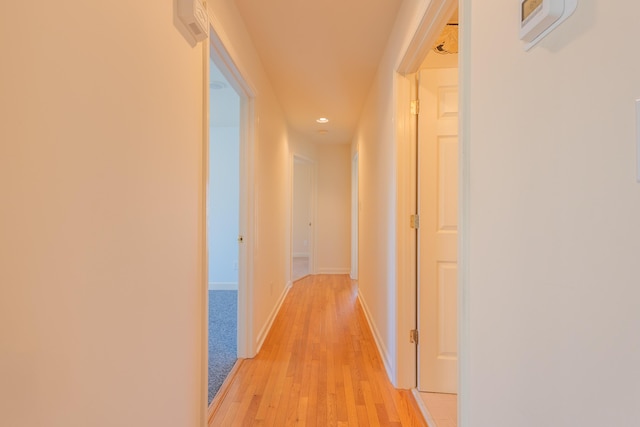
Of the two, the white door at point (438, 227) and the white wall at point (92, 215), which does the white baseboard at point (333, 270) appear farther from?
the white wall at point (92, 215)

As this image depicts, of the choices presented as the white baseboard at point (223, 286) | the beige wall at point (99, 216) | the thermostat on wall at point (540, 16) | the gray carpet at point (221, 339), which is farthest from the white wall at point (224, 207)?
the thermostat on wall at point (540, 16)

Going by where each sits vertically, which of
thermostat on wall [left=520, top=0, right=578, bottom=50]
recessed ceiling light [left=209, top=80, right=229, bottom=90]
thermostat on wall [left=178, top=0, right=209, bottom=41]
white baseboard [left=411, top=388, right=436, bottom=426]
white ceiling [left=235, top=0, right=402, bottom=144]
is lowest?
white baseboard [left=411, top=388, right=436, bottom=426]

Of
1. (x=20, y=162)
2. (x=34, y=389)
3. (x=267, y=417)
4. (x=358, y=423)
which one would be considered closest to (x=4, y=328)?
(x=34, y=389)

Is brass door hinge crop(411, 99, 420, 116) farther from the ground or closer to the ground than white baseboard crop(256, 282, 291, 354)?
farther from the ground

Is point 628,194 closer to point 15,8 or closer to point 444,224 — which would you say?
point 15,8

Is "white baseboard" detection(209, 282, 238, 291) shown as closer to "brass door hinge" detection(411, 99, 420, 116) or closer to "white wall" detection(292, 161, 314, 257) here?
"white wall" detection(292, 161, 314, 257)

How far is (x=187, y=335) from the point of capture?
114cm

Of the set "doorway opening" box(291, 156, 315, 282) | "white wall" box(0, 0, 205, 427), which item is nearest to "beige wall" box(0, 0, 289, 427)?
"white wall" box(0, 0, 205, 427)

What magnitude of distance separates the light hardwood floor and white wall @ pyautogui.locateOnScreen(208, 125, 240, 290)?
5.47 ft

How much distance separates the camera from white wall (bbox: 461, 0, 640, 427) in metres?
0.46

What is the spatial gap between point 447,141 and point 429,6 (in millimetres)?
755

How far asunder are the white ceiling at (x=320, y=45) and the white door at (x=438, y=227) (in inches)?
23.9

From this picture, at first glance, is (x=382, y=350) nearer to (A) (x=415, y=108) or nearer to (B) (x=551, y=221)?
(A) (x=415, y=108)

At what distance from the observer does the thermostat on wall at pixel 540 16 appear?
56 centimetres
